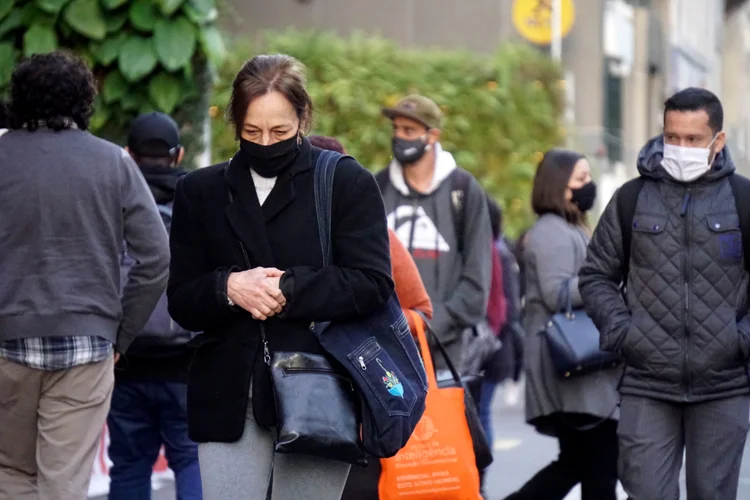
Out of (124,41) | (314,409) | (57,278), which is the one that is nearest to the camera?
(314,409)

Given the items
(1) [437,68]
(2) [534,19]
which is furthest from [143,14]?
(2) [534,19]

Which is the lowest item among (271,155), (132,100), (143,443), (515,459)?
(515,459)

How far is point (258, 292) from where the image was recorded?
4125mm

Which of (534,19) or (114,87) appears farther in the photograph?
(534,19)

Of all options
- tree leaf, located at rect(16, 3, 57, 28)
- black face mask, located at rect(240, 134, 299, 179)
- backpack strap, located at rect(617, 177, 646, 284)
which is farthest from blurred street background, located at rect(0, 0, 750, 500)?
black face mask, located at rect(240, 134, 299, 179)

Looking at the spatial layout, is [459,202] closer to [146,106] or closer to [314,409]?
[146,106]

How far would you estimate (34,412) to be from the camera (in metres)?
5.02

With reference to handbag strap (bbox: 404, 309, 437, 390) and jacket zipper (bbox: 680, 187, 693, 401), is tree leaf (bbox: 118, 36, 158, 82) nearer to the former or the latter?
handbag strap (bbox: 404, 309, 437, 390)

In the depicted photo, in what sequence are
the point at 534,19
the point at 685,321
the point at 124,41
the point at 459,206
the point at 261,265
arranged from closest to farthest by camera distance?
the point at 261,265, the point at 685,321, the point at 459,206, the point at 124,41, the point at 534,19

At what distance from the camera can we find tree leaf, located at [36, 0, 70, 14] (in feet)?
23.6

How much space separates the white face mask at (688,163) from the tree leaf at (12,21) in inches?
137

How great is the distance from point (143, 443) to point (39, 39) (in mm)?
2192

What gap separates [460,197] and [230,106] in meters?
2.84

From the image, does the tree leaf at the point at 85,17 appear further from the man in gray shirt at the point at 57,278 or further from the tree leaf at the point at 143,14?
the man in gray shirt at the point at 57,278
